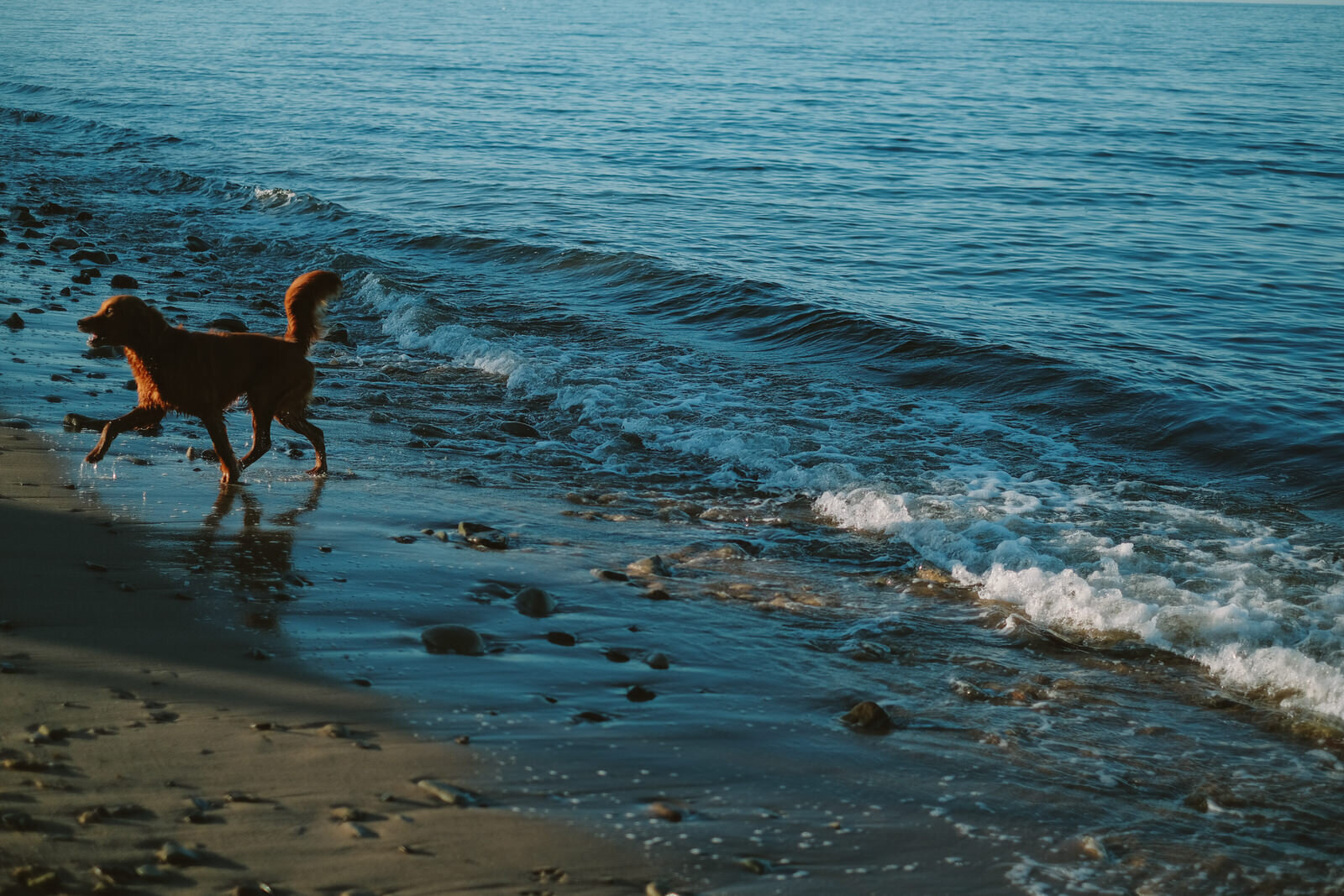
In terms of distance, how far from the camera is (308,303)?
6.89 m

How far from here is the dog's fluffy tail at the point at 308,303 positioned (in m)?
6.86

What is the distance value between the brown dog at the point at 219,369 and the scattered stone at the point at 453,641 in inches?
99.3

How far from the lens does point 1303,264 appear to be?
51.2 ft

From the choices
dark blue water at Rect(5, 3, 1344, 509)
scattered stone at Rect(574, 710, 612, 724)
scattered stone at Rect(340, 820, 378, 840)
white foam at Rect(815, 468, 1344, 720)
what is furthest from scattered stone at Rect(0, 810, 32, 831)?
dark blue water at Rect(5, 3, 1344, 509)

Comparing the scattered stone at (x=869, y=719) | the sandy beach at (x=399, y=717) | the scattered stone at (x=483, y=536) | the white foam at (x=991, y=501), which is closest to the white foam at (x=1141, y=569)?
the white foam at (x=991, y=501)

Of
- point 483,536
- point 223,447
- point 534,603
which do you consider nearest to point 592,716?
point 534,603

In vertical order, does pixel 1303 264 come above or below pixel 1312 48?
below

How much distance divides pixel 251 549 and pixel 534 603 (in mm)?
1577

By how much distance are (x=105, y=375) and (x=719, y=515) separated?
5.14m

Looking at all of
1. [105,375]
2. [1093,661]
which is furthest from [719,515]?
[105,375]

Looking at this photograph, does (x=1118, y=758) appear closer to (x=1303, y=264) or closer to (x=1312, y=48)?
(x=1303, y=264)

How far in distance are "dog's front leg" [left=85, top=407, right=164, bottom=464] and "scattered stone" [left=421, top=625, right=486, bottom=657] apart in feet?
8.78

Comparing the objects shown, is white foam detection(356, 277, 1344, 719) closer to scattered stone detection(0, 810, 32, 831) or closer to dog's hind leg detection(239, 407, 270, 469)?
dog's hind leg detection(239, 407, 270, 469)

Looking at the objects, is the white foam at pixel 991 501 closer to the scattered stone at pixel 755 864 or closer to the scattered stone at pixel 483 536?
the scattered stone at pixel 483 536
